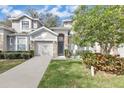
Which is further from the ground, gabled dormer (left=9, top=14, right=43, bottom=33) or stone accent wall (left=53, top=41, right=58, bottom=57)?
gabled dormer (left=9, top=14, right=43, bottom=33)

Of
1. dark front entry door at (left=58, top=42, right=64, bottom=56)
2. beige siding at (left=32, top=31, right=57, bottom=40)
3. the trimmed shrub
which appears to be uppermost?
beige siding at (left=32, top=31, right=57, bottom=40)

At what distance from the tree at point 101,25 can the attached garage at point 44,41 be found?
41.5 feet

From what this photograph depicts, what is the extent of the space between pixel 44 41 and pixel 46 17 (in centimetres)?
2375

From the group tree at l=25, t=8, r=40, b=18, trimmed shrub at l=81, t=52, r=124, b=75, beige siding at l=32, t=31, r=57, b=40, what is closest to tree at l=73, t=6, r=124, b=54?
trimmed shrub at l=81, t=52, r=124, b=75

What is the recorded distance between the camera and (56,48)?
104ft

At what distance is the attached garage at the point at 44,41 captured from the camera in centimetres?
3139

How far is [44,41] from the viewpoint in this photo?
32062 mm

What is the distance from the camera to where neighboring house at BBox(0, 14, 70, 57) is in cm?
3139

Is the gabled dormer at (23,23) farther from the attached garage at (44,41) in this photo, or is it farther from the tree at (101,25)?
the tree at (101,25)

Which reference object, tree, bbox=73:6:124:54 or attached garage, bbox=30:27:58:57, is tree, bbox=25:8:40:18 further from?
tree, bbox=73:6:124:54

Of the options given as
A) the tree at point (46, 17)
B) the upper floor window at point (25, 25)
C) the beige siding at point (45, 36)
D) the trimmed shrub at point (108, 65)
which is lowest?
the trimmed shrub at point (108, 65)

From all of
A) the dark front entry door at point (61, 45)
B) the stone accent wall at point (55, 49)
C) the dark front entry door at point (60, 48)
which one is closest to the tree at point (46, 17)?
the dark front entry door at point (61, 45)
